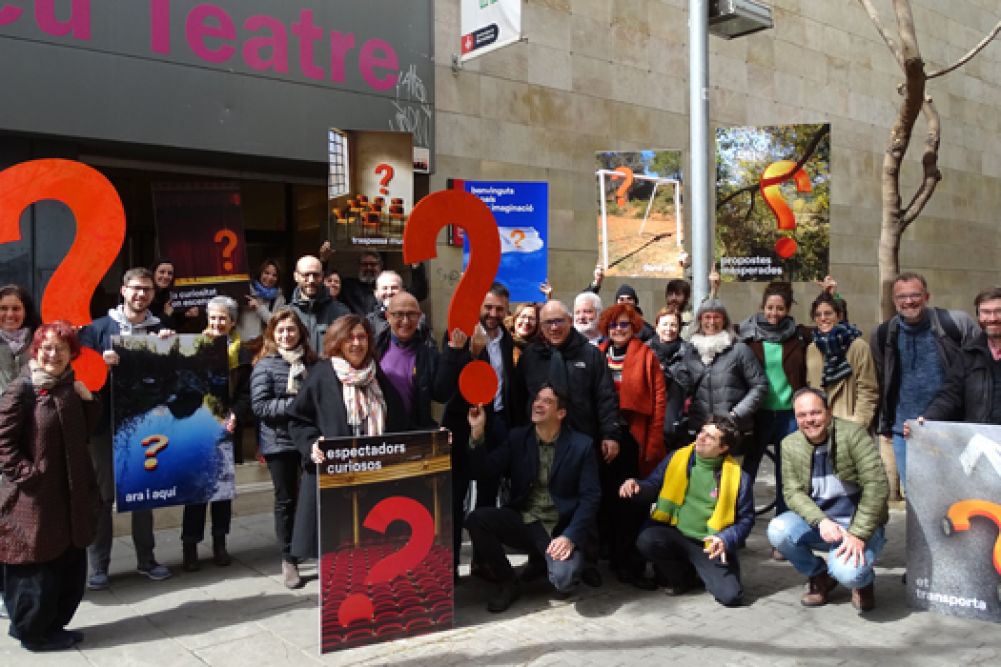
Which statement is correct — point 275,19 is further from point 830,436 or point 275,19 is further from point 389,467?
point 830,436

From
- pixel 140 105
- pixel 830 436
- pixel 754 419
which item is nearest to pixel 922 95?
pixel 754 419

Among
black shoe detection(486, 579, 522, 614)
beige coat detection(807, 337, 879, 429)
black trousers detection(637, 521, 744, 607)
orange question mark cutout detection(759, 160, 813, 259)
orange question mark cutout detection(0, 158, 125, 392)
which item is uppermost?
orange question mark cutout detection(759, 160, 813, 259)

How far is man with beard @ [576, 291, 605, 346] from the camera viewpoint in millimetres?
6242

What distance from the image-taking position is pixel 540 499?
5352 millimetres

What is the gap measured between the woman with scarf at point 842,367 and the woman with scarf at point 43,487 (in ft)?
15.9

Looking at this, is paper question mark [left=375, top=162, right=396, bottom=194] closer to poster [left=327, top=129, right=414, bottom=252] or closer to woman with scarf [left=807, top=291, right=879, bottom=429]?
poster [left=327, top=129, right=414, bottom=252]

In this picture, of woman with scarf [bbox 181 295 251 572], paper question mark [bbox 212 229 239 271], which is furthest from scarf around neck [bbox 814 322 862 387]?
paper question mark [bbox 212 229 239 271]

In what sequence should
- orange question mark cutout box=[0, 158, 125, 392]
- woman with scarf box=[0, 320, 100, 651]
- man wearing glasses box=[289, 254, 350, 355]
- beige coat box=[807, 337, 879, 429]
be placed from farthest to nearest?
man wearing glasses box=[289, 254, 350, 355] < beige coat box=[807, 337, 879, 429] < orange question mark cutout box=[0, 158, 125, 392] < woman with scarf box=[0, 320, 100, 651]

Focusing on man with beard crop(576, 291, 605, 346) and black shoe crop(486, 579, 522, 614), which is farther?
man with beard crop(576, 291, 605, 346)

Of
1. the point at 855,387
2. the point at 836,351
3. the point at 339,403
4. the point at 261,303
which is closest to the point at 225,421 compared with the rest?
the point at 339,403

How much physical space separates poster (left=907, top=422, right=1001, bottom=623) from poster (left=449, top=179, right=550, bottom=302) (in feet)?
13.6

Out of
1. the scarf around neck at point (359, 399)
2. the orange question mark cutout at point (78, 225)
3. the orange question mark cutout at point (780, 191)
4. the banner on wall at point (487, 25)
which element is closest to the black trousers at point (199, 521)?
the orange question mark cutout at point (78, 225)

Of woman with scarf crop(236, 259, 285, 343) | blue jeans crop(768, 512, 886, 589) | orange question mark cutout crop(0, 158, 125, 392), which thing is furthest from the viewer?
woman with scarf crop(236, 259, 285, 343)

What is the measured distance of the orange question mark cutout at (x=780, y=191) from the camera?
25.3 feet
